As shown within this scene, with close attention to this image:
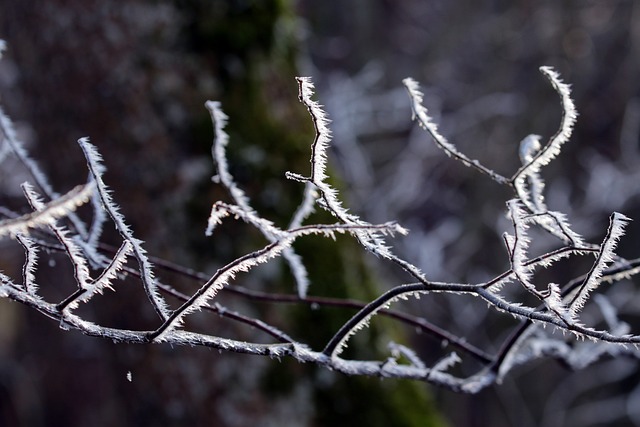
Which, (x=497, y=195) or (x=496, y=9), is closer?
(x=497, y=195)

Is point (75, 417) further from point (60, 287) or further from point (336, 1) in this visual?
point (336, 1)

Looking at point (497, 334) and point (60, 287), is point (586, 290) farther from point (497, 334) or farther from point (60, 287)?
point (60, 287)

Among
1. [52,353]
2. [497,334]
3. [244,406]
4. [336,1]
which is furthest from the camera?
[336,1]

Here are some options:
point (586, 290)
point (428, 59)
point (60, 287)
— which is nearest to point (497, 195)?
point (428, 59)

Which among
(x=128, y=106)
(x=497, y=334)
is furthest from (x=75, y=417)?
(x=128, y=106)

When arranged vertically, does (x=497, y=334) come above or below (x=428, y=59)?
below

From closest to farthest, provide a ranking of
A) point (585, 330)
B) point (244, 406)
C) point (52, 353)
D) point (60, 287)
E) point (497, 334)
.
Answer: point (585, 330) < point (244, 406) < point (497, 334) < point (60, 287) < point (52, 353)

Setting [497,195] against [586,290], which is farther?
[497,195]

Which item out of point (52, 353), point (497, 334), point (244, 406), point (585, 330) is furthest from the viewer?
point (52, 353)

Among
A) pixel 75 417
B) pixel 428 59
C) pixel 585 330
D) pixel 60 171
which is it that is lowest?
pixel 75 417
